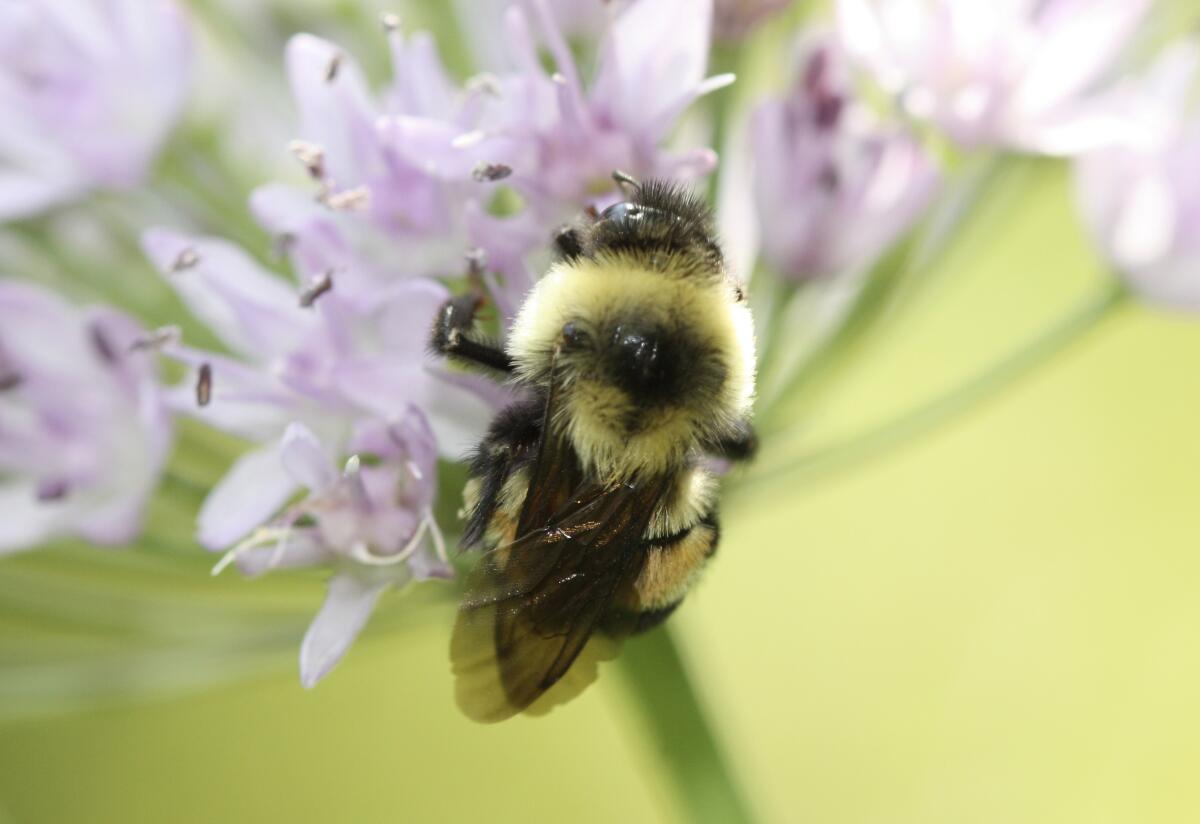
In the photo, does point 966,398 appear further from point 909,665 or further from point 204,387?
point 909,665

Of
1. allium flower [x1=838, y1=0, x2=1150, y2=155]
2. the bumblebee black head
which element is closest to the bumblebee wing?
the bumblebee black head

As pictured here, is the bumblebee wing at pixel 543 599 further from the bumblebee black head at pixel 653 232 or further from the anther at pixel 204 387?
the anther at pixel 204 387

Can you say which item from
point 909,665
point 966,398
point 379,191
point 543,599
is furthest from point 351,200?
point 909,665

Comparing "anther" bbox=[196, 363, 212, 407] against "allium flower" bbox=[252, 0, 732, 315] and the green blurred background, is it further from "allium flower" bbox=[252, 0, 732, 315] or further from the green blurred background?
the green blurred background

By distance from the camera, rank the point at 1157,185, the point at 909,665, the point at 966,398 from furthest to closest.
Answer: the point at 909,665
the point at 966,398
the point at 1157,185

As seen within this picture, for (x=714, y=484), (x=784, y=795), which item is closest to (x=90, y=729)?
(x=784, y=795)

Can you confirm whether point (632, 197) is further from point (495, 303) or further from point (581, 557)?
point (581, 557)

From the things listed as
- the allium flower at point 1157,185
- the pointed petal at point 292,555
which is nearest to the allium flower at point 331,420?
the pointed petal at point 292,555
